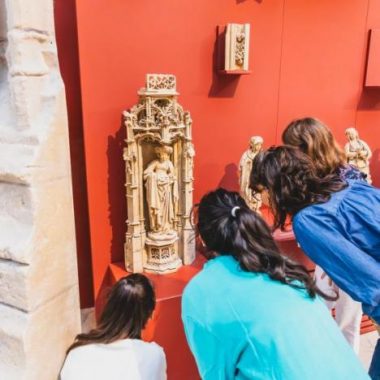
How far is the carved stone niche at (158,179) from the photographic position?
2.39 meters

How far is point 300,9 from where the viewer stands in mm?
3098

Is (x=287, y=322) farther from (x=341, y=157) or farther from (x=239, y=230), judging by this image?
(x=341, y=157)

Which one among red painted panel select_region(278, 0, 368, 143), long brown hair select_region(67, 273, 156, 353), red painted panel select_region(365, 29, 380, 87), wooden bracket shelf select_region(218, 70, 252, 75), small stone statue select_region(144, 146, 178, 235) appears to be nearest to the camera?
long brown hair select_region(67, 273, 156, 353)

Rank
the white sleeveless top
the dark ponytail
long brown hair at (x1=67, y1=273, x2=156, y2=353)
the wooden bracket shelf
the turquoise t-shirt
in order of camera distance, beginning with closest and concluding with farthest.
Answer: the turquoise t-shirt, the dark ponytail, the white sleeveless top, long brown hair at (x1=67, y1=273, x2=156, y2=353), the wooden bracket shelf

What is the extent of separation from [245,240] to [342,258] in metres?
0.46

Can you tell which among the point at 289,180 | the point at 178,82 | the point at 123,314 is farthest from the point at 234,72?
the point at 123,314

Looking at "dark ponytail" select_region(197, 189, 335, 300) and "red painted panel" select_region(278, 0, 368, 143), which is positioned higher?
"red painted panel" select_region(278, 0, 368, 143)

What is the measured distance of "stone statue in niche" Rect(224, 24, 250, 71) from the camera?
8.87 ft

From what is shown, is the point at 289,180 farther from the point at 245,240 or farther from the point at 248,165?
the point at 248,165

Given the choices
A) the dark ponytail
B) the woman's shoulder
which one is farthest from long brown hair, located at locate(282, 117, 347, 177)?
the woman's shoulder

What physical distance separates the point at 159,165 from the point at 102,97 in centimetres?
61

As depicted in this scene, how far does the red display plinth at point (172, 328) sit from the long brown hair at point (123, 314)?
1.82ft

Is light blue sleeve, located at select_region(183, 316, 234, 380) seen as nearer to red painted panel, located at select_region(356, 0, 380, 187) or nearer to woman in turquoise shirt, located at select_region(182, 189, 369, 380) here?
woman in turquoise shirt, located at select_region(182, 189, 369, 380)

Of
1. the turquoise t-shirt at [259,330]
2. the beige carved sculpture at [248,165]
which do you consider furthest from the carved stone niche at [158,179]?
the turquoise t-shirt at [259,330]
